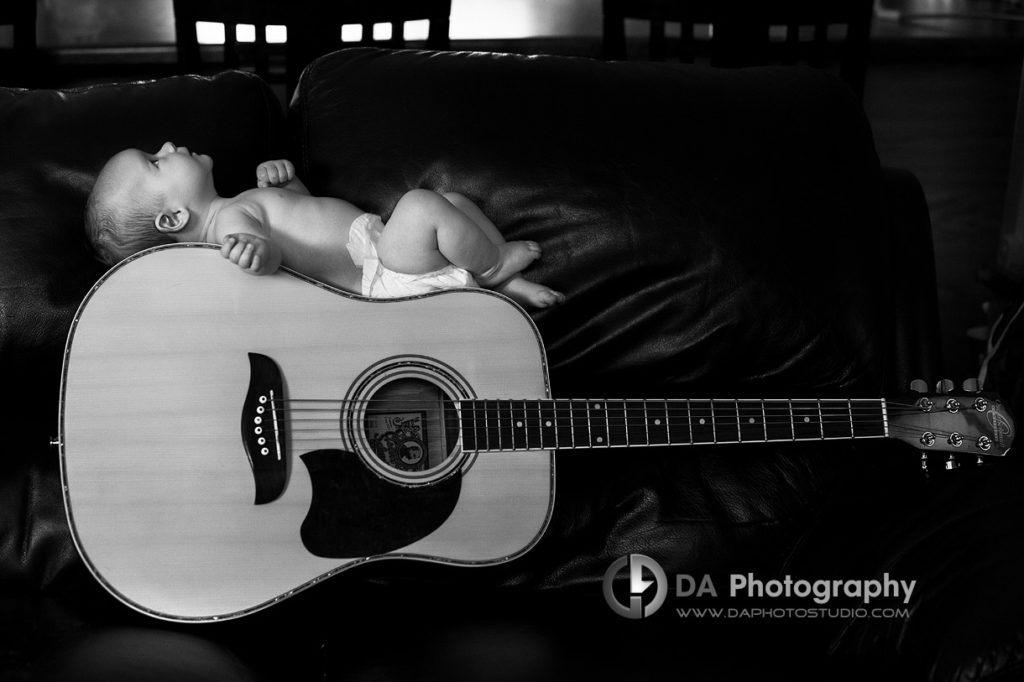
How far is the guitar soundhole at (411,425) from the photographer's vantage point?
1.17 metres

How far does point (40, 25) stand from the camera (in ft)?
7.48

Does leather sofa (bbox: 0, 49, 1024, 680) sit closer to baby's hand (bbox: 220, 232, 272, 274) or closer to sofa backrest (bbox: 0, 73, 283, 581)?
sofa backrest (bbox: 0, 73, 283, 581)

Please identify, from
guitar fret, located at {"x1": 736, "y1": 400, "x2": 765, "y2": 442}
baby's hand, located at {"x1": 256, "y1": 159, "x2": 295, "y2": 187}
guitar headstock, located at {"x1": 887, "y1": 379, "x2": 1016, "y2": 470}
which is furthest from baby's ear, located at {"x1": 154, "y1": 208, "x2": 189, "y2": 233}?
guitar headstock, located at {"x1": 887, "y1": 379, "x2": 1016, "y2": 470}

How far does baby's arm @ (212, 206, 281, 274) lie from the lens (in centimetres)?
116

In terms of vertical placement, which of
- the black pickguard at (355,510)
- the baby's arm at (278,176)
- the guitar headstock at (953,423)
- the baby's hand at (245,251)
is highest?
the baby's arm at (278,176)

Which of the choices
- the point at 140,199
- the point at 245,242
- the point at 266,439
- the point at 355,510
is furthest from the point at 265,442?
the point at 140,199

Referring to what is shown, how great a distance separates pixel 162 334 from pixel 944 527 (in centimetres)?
97

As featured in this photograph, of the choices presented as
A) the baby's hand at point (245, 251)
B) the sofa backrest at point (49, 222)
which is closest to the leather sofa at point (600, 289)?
the sofa backrest at point (49, 222)

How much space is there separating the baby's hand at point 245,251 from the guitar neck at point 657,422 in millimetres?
303

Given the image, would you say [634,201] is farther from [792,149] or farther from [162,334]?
[162,334]

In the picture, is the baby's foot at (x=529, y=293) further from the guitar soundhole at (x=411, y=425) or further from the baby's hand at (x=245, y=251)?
the baby's hand at (x=245, y=251)

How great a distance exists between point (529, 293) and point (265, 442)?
40cm

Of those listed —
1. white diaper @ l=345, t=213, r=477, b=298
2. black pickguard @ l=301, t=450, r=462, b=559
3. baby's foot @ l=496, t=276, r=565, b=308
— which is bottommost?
black pickguard @ l=301, t=450, r=462, b=559

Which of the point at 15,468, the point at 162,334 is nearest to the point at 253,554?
the point at 162,334
